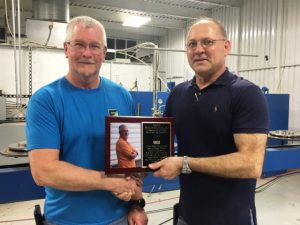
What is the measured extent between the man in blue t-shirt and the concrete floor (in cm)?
198

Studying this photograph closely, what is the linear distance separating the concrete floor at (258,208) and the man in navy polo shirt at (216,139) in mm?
1825

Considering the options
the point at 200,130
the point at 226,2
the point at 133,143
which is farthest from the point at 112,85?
the point at 226,2

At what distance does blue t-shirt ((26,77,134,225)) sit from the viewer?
108cm

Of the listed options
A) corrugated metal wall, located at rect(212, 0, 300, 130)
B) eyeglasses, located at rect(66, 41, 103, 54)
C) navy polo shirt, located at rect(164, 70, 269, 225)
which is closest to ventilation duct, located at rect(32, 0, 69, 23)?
eyeglasses, located at rect(66, 41, 103, 54)

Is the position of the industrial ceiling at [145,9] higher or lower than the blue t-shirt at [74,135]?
higher

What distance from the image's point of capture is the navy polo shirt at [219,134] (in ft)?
3.90

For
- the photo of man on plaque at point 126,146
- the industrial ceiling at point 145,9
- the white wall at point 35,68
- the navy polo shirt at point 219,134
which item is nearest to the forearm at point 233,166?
the navy polo shirt at point 219,134

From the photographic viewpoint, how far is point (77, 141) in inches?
44.6

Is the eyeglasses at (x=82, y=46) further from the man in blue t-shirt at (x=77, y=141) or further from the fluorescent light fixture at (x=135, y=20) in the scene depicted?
the fluorescent light fixture at (x=135, y=20)

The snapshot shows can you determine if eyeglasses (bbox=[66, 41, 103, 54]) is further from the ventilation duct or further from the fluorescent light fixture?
the fluorescent light fixture

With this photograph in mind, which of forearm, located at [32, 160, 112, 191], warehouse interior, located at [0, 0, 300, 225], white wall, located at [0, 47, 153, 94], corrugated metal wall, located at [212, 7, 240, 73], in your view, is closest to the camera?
forearm, located at [32, 160, 112, 191]

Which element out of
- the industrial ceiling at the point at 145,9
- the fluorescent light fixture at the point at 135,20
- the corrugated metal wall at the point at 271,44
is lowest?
the corrugated metal wall at the point at 271,44

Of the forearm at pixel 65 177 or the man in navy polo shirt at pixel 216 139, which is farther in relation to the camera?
the man in navy polo shirt at pixel 216 139

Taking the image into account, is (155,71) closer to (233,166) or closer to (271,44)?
(233,166)
